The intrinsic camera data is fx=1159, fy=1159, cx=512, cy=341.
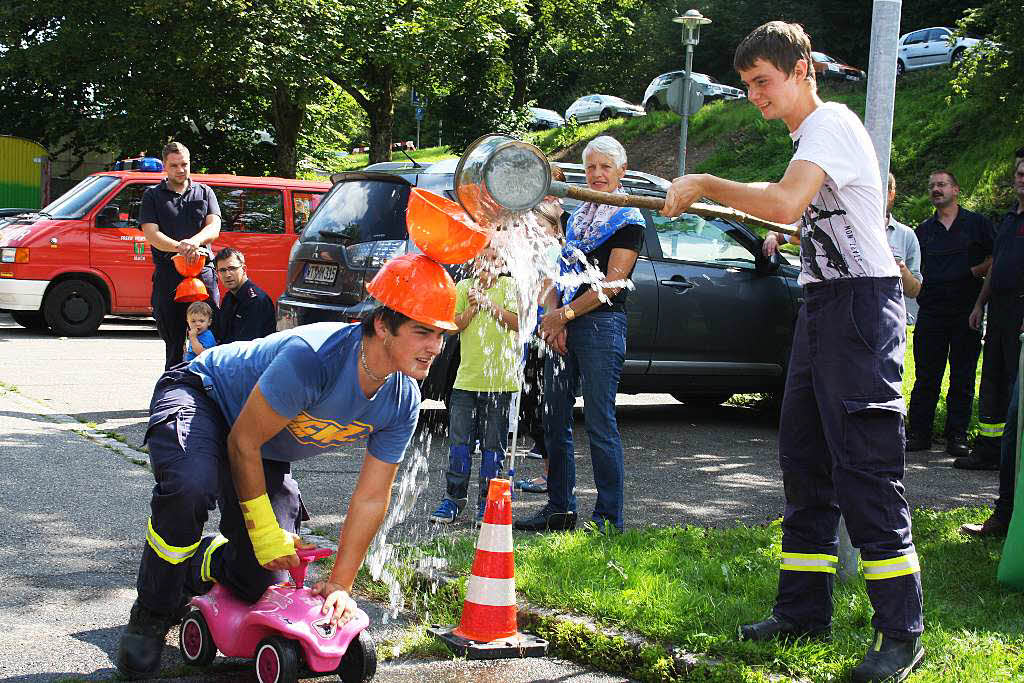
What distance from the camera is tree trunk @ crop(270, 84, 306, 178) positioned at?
27802mm

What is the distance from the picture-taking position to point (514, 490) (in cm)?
745

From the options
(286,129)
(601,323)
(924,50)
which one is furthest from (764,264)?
(924,50)

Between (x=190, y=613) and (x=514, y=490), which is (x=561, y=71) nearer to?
(x=514, y=490)

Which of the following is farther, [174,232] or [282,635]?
[174,232]

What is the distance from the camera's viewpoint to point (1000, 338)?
28.1 ft

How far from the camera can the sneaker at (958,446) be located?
30.0 ft

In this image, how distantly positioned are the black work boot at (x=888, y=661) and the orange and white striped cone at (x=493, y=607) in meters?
1.23

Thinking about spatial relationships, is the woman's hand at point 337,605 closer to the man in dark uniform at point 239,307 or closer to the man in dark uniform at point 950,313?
the man in dark uniform at point 239,307

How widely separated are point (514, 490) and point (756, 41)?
13.3 feet

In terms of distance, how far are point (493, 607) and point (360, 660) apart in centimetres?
68

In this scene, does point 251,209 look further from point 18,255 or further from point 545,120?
point 545,120

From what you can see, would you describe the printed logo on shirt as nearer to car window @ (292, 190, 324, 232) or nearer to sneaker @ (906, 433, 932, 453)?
sneaker @ (906, 433, 932, 453)

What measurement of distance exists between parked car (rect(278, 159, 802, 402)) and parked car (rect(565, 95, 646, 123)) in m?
38.1

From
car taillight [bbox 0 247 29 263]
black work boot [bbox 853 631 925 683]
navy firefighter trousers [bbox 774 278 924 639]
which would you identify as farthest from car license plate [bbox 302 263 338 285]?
car taillight [bbox 0 247 29 263]
